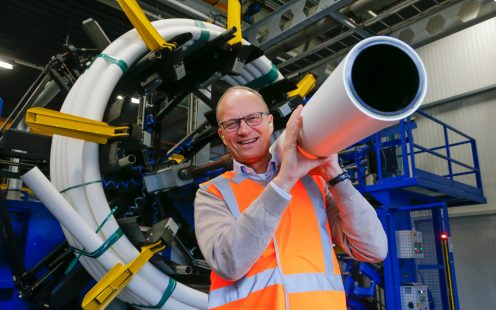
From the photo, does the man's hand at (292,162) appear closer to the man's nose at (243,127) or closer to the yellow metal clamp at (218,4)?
the man's nose at (243,127)

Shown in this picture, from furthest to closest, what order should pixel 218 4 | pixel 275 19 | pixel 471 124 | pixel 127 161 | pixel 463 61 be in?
pixel 463 61
pixel 471 124
pixel 218 4
pixel 275 19
pixel 127 161

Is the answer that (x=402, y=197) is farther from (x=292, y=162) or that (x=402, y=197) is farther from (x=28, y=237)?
(x=292, y=162)

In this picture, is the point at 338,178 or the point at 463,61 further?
the point at 463,61

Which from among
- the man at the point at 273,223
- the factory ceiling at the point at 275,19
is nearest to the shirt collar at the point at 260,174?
the man at the point at 273,223

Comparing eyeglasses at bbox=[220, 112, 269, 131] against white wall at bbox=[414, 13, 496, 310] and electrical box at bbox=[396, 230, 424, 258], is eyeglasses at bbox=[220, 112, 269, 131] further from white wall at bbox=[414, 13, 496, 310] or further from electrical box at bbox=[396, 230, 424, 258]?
white wall at bbox=[414, 13, 496, 310]

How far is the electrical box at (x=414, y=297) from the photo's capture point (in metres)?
4.81

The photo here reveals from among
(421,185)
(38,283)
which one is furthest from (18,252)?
(421,185)

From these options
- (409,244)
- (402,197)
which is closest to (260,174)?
(409,244)

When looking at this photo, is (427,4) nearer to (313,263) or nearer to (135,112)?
(135,112)

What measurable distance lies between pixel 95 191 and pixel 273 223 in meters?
1.97

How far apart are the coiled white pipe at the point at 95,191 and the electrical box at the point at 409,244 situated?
3.17 m

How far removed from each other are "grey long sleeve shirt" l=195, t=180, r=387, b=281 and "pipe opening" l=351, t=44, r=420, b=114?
12.2 inches

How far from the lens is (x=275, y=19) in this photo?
6035 millimetres

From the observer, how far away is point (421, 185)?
507 cm
